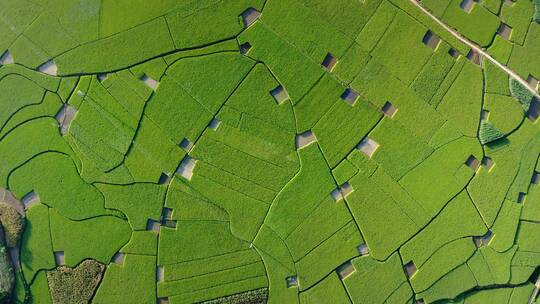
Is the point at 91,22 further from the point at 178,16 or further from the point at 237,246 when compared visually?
the point at 237,246

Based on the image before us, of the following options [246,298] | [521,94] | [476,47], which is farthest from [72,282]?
[521,94]

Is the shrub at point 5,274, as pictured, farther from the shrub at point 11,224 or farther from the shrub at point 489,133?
the shrub at point 489,133

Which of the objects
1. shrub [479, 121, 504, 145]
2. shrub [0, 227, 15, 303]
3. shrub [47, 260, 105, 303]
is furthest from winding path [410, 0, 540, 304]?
shrub [0, 227, 15, 303]

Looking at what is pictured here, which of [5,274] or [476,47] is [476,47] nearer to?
[476,47]

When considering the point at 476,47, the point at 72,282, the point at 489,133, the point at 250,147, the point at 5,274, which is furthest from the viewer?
the point at 476,47

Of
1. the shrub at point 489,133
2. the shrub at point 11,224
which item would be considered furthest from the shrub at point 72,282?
the shrub at point 489,133

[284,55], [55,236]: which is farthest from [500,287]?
[55,236]

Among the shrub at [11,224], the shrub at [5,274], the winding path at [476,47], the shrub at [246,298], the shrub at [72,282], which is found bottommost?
the shrub at [246,298]

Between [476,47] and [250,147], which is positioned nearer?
[250,147]

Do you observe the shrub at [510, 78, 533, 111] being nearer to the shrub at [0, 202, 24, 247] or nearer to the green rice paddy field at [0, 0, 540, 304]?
the green rice paddy field at [0, 0, 540, 304]
